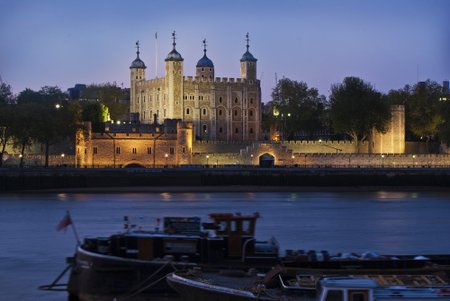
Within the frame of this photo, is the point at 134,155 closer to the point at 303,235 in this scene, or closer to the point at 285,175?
the point at 285,175

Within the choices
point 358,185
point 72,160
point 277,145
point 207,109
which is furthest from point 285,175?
point 207,109

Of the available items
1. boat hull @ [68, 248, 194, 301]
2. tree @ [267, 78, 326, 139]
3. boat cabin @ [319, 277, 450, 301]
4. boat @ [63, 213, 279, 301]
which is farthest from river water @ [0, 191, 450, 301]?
tree @ [267, 78, 326, 139]

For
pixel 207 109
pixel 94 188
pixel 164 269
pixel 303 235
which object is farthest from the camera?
pixel 207 109

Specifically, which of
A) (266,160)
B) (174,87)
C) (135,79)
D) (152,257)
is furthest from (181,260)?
(135,79)

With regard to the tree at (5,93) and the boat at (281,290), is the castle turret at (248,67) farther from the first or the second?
the boat at (281,290)

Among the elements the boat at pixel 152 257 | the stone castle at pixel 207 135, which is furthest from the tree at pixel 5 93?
the boat at pixel 152 257

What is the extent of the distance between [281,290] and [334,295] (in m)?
3.01

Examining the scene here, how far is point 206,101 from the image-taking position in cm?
12381

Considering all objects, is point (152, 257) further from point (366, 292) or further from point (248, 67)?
point (248, 67)

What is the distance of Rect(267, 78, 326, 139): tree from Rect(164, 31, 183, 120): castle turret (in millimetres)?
12261

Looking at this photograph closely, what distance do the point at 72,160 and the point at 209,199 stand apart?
30144 mm

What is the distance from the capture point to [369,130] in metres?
110

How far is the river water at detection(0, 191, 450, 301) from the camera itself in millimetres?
40697

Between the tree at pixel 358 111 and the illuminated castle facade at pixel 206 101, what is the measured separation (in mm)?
16987
